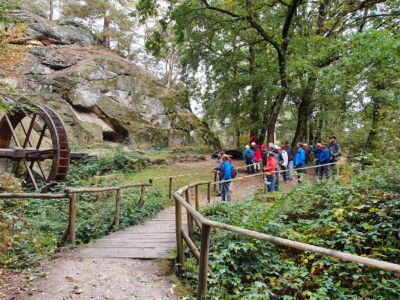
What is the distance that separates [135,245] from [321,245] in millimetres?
3356

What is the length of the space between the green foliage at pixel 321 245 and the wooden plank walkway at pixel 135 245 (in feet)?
2.92

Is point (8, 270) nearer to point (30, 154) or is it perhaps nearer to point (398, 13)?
point (30, 154)

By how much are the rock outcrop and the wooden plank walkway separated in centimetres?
1512

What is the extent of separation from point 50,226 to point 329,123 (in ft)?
61.6

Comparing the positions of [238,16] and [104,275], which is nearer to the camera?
[104,275]

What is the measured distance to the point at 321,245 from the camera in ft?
13.5

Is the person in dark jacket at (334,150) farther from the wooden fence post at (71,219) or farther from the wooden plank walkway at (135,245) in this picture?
the wooden fence post at (71,219)

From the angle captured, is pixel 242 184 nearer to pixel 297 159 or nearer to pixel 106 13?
pixel 297 159

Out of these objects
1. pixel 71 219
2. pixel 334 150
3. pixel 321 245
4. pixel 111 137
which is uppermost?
pixel 111 137

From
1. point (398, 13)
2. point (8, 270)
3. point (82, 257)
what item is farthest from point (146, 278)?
point (398, 13)

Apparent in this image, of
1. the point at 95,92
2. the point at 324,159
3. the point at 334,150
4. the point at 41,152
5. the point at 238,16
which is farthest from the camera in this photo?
the point at 95,92

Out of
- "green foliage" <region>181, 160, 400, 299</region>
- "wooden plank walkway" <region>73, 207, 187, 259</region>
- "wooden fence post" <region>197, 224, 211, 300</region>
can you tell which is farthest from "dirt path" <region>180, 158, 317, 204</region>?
"wooden fence post" <region>197, 224, 211, 300</region>

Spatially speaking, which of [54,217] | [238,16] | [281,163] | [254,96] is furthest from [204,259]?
[254,96]

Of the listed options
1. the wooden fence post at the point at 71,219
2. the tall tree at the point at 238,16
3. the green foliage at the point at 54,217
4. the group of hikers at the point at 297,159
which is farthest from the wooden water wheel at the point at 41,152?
the group of hikers at the point at 297,159
